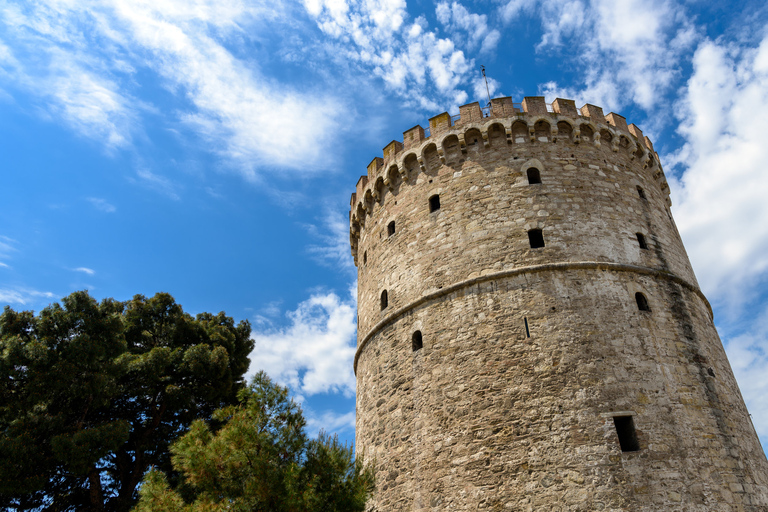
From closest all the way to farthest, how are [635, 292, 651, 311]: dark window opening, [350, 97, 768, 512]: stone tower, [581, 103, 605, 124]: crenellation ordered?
1. [350, 97, 768, 512]: stone tower
2. [635, 292, 651, 311]: dark window opening
3. [581, 103, 605, 124]: crenellation

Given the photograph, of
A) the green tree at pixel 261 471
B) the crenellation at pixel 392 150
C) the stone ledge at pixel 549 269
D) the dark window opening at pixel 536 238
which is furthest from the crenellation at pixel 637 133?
the green tree at pixel 261 471

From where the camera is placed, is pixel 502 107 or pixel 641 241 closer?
pixel 641 241

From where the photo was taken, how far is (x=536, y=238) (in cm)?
1149

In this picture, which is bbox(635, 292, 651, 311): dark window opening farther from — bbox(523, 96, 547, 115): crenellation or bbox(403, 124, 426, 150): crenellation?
bbox(403, 124, 426, 150): crenellation

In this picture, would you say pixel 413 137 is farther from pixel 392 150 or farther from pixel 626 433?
pixel 626 433

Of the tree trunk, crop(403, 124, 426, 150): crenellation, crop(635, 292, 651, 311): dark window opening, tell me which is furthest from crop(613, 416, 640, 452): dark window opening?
the tree trunk

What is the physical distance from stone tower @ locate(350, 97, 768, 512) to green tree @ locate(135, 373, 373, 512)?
2.42 m

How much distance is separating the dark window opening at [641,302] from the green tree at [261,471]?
21.3ft

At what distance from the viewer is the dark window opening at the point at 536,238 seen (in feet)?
37.3

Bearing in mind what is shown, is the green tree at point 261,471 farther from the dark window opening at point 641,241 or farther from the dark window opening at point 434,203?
the dark window opening at point 641,241

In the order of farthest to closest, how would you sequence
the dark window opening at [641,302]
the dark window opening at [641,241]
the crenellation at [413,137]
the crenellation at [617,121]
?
the crenellation at [413,137] < the crenellation at [617,121] < the dark window opening at [641,241] < the dark window opening at [641,302]

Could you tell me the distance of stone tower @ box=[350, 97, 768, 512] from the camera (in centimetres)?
910

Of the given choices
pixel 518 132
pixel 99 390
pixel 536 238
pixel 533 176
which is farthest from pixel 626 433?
pixel 99 390

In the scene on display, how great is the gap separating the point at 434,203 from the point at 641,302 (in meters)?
5.11
